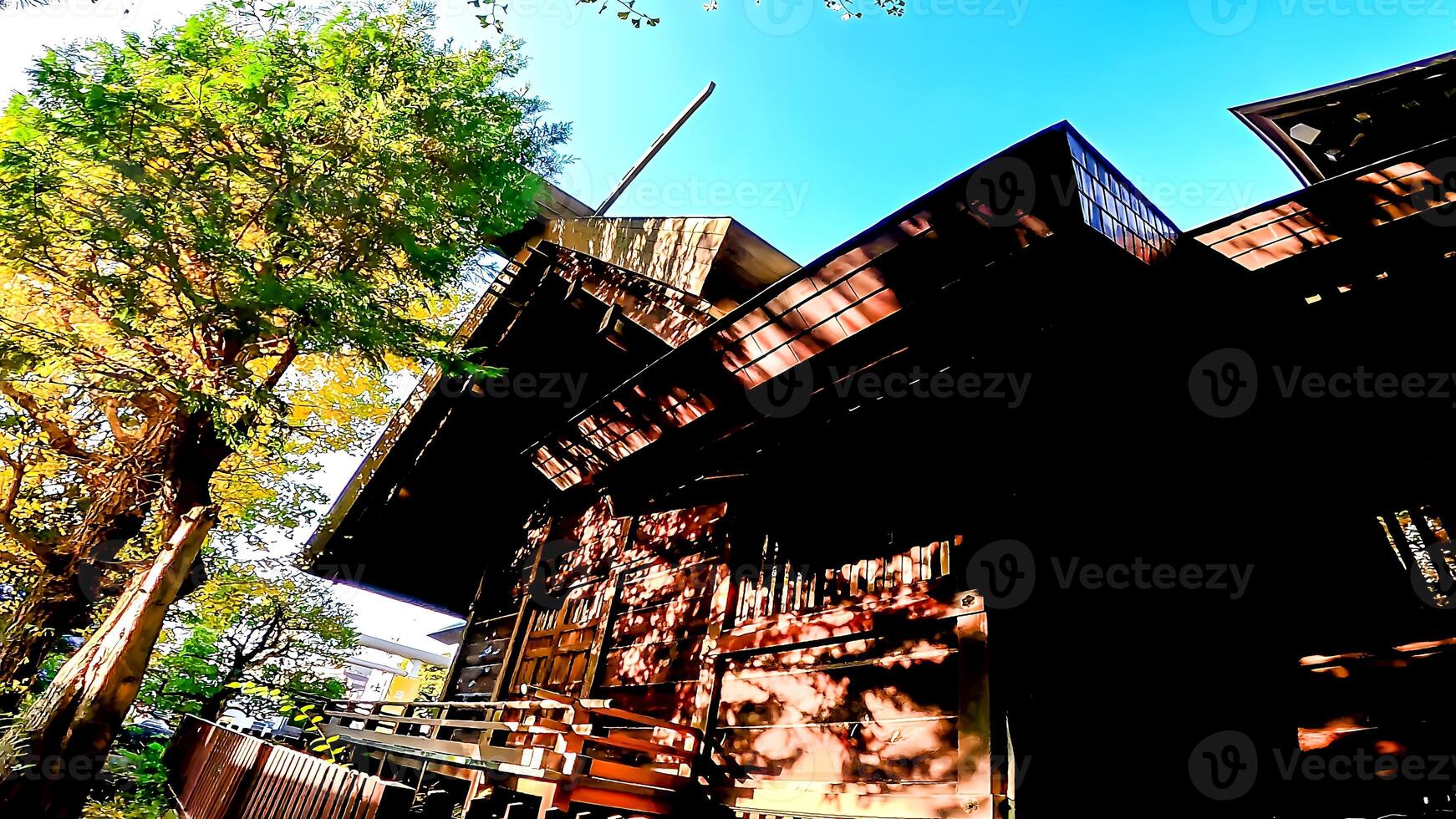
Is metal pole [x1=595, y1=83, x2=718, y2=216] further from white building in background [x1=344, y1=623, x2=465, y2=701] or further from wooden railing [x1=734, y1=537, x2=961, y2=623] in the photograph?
white building in background [x1=344, y1=623, x2=465, y2=701]

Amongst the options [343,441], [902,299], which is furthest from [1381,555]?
[343,441]

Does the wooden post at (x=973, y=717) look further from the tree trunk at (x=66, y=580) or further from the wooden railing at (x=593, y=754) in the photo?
the tree trunk at (x=66, y=580)

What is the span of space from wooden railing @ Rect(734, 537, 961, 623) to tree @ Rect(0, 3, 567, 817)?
356 cm

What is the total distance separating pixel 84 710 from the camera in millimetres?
4914

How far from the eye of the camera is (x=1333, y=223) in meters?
2.61

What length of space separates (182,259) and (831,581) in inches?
284

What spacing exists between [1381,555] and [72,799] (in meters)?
8.80

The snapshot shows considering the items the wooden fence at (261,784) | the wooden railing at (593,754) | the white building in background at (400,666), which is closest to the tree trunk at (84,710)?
the wooden fence at (261,784)

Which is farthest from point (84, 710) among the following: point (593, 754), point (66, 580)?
point (593, 754)

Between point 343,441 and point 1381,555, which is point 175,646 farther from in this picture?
point 1381,555

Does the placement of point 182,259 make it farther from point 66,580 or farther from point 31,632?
point 31,632

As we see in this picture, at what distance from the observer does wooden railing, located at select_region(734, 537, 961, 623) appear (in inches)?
151

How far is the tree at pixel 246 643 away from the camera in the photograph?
11.8 metres

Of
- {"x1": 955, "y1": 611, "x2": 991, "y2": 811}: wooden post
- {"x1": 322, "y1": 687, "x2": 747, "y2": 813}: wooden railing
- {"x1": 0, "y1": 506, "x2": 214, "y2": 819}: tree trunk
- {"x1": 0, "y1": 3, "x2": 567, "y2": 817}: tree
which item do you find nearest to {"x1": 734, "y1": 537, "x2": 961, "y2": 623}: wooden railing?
{"x1": 955, "y1": 611, "x2": 991, "y2": 811}: wooden post
